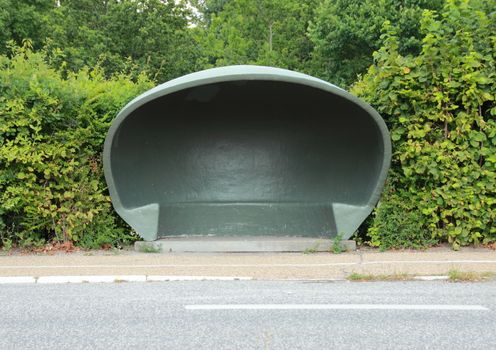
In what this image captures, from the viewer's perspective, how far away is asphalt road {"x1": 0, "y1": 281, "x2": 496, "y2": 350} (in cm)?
455

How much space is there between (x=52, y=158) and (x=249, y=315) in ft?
16.5

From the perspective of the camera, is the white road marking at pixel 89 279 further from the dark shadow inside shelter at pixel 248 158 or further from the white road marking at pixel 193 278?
the dark shadow inside shelter at pixel 248 158

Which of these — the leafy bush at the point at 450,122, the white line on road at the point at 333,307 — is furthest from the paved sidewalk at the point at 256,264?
the white line on road at the point at 333,307

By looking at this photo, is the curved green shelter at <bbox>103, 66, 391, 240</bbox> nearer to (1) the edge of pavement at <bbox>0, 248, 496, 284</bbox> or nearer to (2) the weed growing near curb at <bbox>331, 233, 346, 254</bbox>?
(2) the weed growing near curb at <bbox>331, 233, 346, 254</bbox>

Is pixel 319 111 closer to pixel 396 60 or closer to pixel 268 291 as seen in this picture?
pixel 396 60

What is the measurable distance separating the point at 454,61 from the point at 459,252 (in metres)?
2.81

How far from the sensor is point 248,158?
35.0 ft

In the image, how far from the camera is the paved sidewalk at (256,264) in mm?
7359

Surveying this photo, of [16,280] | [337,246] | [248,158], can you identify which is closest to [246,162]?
[248,158]

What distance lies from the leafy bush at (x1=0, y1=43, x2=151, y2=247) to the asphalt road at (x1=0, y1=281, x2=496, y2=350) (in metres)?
2.48

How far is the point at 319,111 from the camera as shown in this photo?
33.3 feet

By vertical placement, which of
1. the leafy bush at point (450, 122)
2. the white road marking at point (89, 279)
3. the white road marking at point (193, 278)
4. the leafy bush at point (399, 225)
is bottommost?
the white road marking at point (89, 279)

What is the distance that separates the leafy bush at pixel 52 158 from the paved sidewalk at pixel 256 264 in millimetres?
539

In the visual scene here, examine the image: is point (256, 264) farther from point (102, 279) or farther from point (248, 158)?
point (248, 158)
